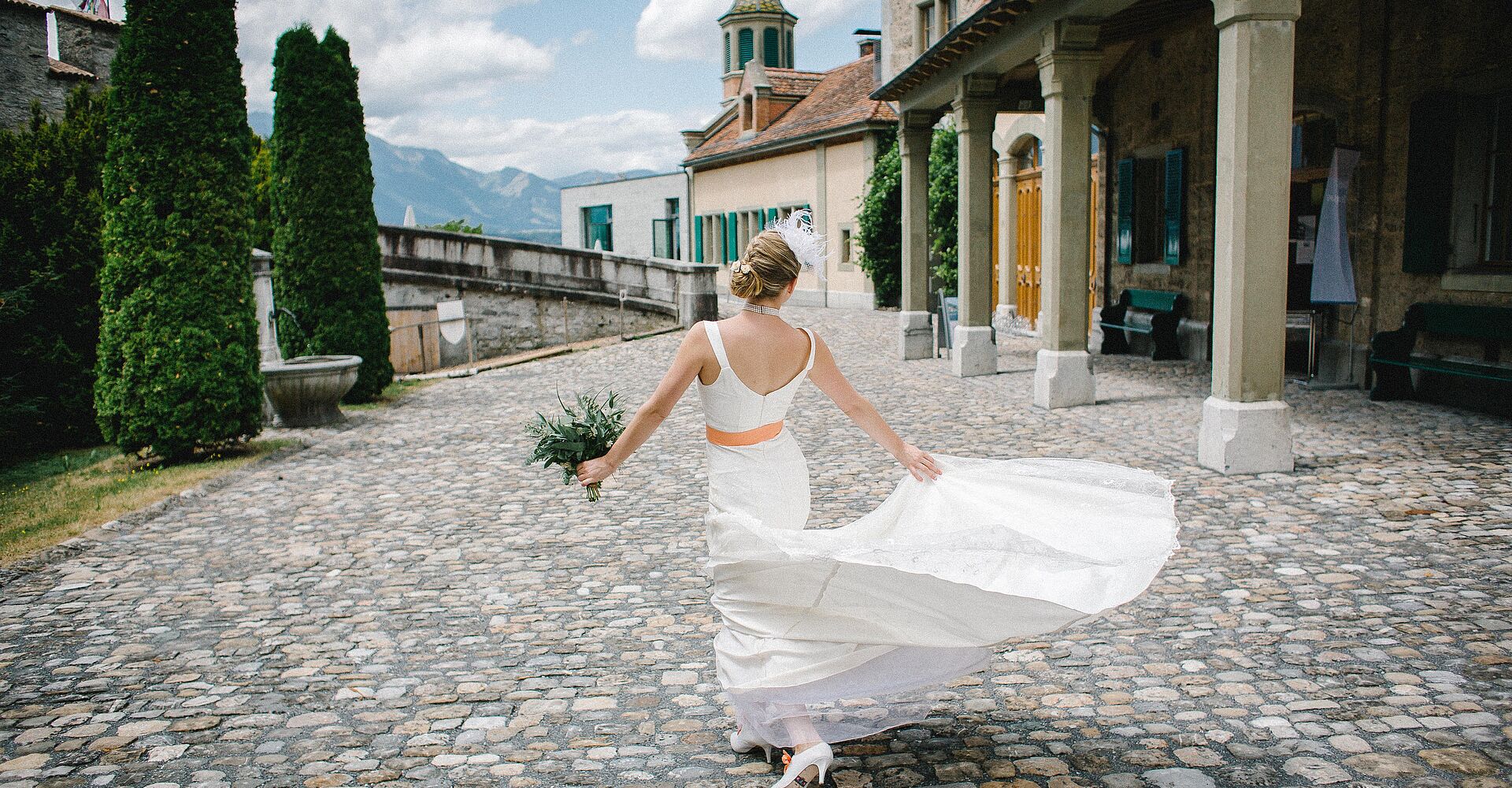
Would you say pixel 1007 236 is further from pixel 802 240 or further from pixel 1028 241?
pixel 802 240

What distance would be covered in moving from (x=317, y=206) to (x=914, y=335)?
871cm

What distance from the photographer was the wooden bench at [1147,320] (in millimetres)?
14570

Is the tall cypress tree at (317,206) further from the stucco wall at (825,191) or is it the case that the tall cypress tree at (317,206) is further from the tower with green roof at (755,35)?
the tower with green roof at (755,35)

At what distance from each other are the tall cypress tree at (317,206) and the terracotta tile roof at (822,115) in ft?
53.5

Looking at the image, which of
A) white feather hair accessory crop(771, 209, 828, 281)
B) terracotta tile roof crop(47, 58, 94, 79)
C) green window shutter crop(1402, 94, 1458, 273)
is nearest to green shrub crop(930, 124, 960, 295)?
green window shutter crop(1402, 94, 1458, 273)

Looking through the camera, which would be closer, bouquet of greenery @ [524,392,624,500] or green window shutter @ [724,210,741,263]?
bouquet of greenery @ [524,392,624,500]

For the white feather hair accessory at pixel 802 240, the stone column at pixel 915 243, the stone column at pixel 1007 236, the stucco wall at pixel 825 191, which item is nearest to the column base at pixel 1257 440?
the white feather hair accessory at pixel 802 240

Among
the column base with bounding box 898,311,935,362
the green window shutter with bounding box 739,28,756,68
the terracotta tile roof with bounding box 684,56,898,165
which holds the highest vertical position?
the green window shutter with bounding box 739,28,756,68

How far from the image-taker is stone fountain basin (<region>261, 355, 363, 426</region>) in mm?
11172

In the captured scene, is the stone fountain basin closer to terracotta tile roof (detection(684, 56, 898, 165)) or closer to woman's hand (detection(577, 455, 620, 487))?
woman's hand (detection(577, 455, 620, 487))

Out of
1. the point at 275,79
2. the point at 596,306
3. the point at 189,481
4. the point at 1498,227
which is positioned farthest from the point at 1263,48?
the point at 596,306

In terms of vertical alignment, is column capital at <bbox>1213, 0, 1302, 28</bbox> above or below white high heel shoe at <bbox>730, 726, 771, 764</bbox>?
above

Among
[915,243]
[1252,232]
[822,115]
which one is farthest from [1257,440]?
[822,115]

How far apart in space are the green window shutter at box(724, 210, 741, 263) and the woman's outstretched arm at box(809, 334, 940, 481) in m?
32.7
